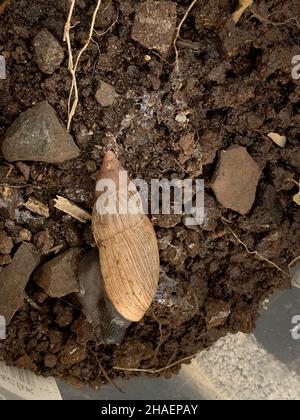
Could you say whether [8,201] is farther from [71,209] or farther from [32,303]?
[32,303]

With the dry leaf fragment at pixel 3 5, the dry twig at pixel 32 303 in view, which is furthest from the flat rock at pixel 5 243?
the dry leaf fragment at pixel 3 5

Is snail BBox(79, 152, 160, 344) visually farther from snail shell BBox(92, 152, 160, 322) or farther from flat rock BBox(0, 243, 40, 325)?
flat rock BBox(0, 243, 40, 325)

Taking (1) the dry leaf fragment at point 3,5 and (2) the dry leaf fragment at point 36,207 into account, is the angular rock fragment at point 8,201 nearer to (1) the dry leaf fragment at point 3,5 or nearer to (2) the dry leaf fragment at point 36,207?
(2) the dry leaf fragment at point 36,207

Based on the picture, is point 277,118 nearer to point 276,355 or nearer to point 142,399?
point 276,355

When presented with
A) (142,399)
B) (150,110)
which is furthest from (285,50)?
(142,399)

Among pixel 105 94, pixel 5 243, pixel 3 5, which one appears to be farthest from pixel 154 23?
pixel 5 243
